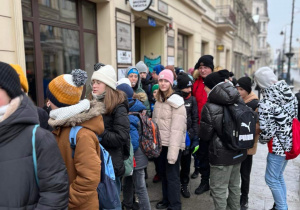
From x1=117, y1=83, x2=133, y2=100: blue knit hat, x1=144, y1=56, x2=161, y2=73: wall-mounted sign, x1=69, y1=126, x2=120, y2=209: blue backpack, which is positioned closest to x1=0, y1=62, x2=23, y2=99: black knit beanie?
x1=69, y1=126, x2=120, y2=209: blue backpack

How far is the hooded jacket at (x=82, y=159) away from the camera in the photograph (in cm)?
154

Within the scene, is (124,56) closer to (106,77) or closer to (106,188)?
(106,77)

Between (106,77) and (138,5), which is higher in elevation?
(138,5)

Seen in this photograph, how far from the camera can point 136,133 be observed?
266cm

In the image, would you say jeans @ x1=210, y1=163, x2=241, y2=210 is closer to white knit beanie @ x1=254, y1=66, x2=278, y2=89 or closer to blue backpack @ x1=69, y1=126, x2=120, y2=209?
white knit beanie @ x1=254, y1=66, x2=278, y2=89

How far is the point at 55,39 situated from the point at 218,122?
11.8 feet

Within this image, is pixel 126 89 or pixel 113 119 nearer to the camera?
pixel 113 119

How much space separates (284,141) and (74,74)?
8.13 ft

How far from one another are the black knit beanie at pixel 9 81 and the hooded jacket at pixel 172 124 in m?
1.97

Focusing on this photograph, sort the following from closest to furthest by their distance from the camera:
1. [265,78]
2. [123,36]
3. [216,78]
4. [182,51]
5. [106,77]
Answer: [106,77], [216,78], [265,78], [123,36], [182,51]

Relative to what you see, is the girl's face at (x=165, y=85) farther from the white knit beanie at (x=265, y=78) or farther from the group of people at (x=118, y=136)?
the white knit beanie at (x=265, y=78)

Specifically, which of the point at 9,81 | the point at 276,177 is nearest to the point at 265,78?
the point at 276,177

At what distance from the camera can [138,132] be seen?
2.75m

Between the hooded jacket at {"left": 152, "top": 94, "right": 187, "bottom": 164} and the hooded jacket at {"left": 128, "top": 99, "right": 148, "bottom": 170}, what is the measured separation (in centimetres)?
36
